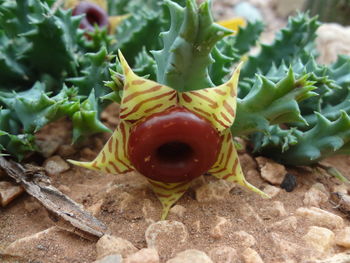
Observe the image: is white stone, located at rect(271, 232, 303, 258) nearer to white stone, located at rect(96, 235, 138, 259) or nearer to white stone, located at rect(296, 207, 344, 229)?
white stone, located at rect(296, 207, 344, 229)

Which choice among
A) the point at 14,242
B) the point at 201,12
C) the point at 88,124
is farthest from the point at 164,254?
the point at 201,12

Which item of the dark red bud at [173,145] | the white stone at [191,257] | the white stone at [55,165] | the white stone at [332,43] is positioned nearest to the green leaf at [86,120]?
the white stone at [55,165]

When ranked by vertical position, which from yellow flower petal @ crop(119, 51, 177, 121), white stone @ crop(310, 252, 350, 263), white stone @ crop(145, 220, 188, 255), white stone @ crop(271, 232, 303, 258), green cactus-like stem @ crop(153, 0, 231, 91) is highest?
green cactus-like stem @ crop(153, 0, 231, 91)

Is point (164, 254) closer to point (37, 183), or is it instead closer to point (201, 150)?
point (201, 150)

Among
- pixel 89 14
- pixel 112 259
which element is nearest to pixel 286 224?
pixel 112 259

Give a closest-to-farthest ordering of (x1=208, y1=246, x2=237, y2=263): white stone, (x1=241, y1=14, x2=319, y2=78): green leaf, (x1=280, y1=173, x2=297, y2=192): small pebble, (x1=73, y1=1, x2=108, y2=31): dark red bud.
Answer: (x1=208, y1=246, x2=237, y2=263): white stone
(x1=280, y1=173, x2=297, y2=192): small pebble
(x1=241, y1=14, x2=319, y2=78): green leaf
(x1=73, y1=1, x2=108, y2=31): dark red bud

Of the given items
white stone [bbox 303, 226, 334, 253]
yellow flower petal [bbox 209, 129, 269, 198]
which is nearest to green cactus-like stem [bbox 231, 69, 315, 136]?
yellow flower petal [bbox 209, 129, 269, 198]
